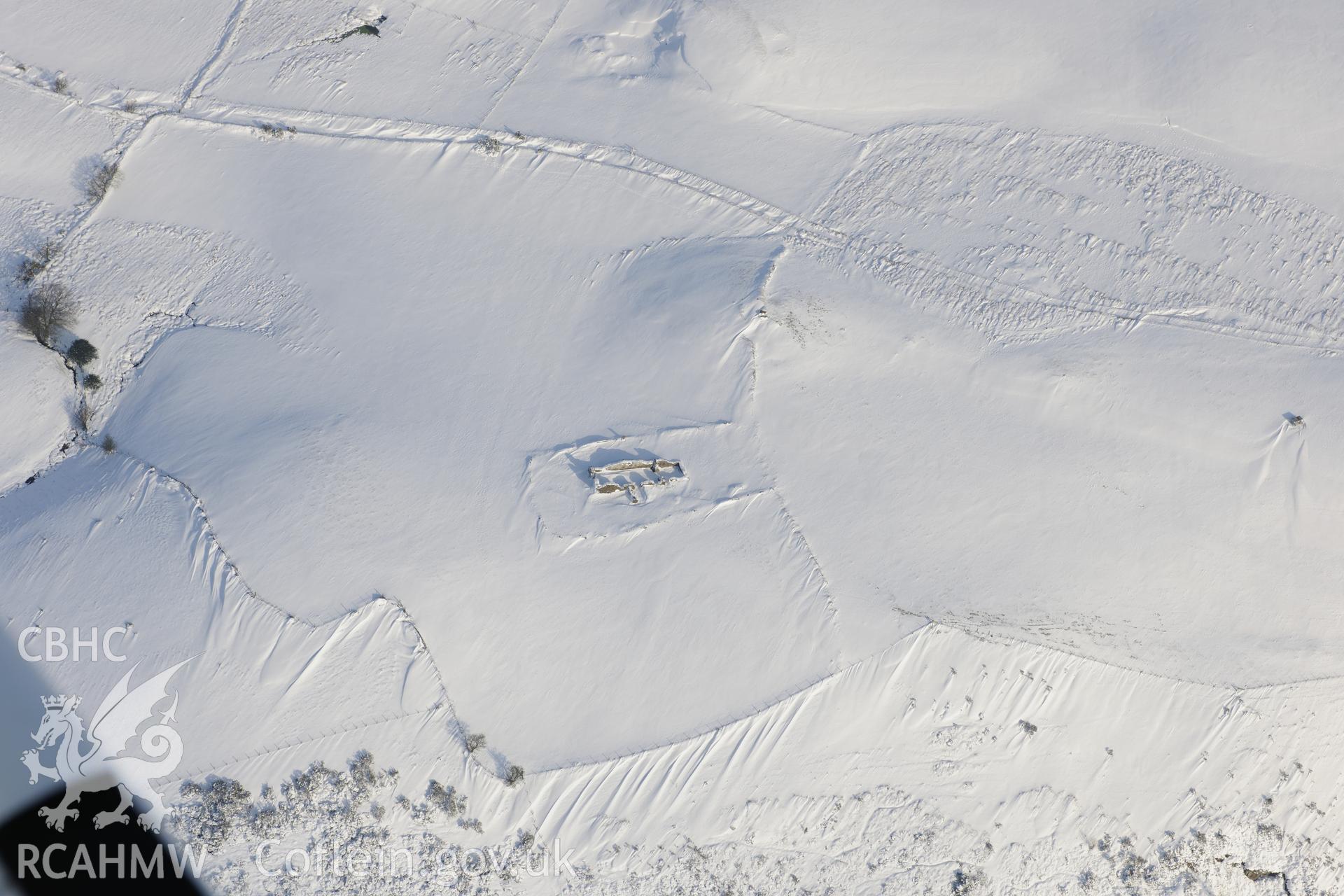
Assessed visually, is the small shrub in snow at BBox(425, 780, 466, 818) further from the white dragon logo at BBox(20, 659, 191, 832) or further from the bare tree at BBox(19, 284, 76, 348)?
the bare tree at BBox(19, 284, 76, 348)

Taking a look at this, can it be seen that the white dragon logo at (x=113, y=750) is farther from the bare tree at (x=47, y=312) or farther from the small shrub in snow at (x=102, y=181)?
the small shrub in snow at (x=102, y=181)

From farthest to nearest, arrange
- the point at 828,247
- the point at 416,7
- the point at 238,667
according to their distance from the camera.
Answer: the point at 416,7 → the point at 828,247 → the point at 238,667

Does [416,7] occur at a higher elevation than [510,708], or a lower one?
higher

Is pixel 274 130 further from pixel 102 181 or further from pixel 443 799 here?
pixel 443 799

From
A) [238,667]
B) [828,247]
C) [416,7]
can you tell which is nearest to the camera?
[238,667]

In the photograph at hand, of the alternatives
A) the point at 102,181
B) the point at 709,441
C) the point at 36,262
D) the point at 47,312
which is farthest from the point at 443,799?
the point at 102,181

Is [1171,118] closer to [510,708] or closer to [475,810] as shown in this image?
[510,708]

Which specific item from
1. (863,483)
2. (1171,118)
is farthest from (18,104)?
(1171,118)
